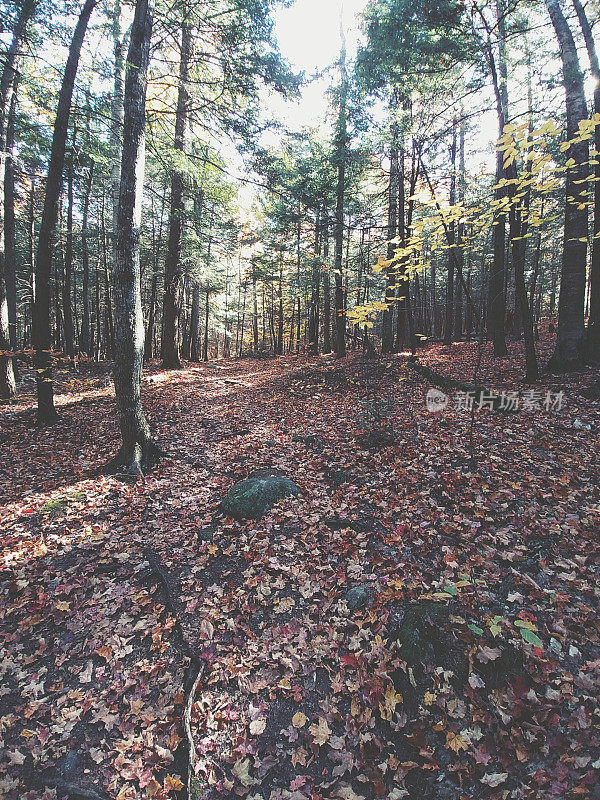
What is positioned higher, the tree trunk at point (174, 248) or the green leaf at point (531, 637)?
the tree trunk at point (174, 248)

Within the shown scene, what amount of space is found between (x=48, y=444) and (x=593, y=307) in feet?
45.4

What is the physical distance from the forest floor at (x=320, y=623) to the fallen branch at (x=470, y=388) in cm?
76

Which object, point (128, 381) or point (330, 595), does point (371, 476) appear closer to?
point (330, 595)

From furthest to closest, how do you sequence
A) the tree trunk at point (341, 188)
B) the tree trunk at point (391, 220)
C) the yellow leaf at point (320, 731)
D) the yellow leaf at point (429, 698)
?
the tree trunk at point (341, 188), the tree trunk at point (391, 220), the yellow leaf at point (429, 698), the yellow leaf at point (320, 731)

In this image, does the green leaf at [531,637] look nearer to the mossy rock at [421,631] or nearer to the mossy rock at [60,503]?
the mossy rock at [421,631]

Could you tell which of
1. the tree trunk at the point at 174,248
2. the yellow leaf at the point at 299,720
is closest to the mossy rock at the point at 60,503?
the yellow leaf at the point at 299,720

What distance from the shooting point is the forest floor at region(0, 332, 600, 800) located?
270cm

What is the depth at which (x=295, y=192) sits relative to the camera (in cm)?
978

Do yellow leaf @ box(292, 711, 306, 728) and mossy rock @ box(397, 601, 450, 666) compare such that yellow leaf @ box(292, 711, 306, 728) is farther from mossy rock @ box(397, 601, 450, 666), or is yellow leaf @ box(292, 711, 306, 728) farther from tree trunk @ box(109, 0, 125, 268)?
tree trunk @ box(109, 0, 125, 268)

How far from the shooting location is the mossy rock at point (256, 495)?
5605 mm

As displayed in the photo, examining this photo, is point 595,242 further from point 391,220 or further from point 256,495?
point 256,495

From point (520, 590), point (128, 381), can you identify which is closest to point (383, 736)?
point (520, 590)

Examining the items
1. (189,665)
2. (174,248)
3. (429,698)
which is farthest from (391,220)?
(189,665)

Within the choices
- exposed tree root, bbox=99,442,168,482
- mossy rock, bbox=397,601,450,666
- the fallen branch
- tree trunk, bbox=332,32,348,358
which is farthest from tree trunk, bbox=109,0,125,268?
mossy rock, bbox=397,601,450,666
